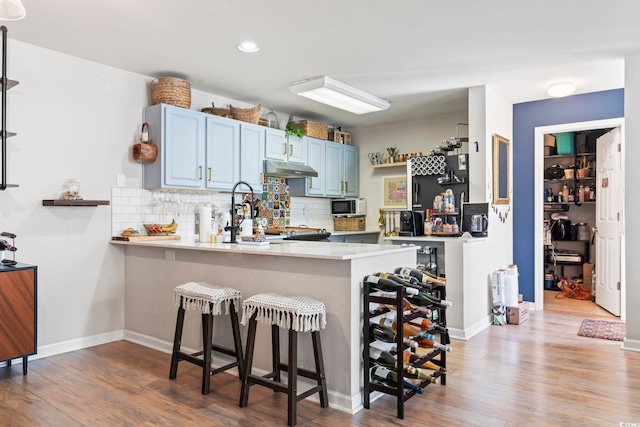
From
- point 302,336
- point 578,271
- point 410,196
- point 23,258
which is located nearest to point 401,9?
point 302,336

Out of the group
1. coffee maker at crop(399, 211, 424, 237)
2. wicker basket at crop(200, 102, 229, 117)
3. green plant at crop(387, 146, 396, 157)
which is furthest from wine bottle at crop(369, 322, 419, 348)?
green plant at crop(387, 146, 396, 157)

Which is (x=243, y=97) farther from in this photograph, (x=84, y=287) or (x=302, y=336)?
(x=302, y=336)

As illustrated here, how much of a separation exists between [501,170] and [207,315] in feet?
12.0

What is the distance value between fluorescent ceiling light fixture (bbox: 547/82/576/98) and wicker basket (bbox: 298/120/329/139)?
2719mm

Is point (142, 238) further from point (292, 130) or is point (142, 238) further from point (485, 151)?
point (485, 151)

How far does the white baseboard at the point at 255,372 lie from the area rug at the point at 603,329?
2.80 meters

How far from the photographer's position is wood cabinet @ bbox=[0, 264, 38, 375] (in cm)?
298

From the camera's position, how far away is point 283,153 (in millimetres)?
5379

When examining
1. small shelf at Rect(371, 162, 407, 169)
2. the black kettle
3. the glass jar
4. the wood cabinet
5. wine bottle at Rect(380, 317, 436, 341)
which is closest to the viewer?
wine bottle at Rect(380, 317, 436, 341)

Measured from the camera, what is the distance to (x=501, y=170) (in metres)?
4.97

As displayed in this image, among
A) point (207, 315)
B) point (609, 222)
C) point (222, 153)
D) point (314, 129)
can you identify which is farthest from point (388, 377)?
point (609, 222)

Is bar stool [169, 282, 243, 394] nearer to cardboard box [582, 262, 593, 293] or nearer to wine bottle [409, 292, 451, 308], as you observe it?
wine bottle [409, 292, 451, 308]

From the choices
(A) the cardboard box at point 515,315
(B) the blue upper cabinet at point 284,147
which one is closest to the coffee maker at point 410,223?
(A) the cardboard box at point 515,315

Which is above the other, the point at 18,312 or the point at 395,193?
the point at 395,193
